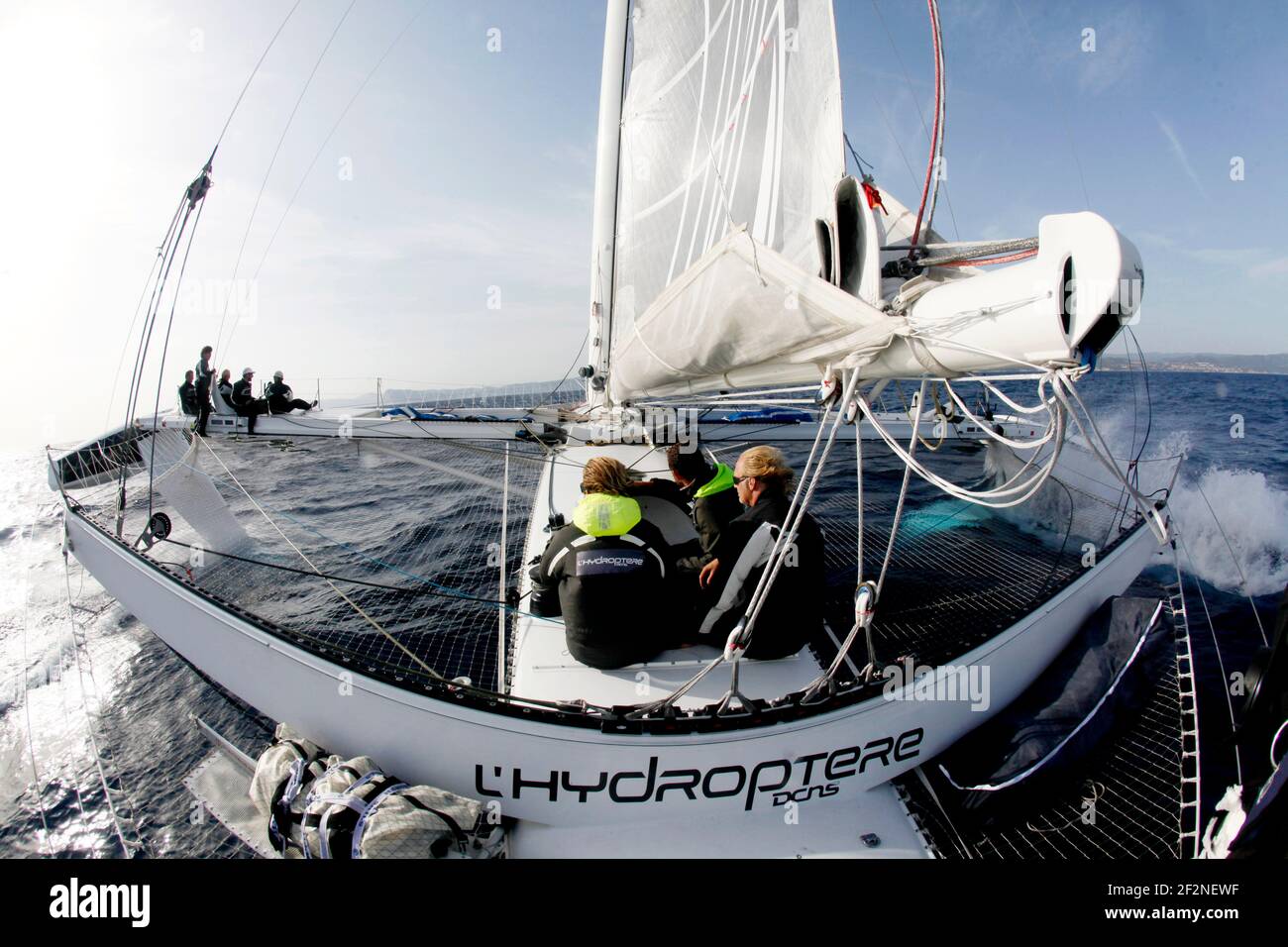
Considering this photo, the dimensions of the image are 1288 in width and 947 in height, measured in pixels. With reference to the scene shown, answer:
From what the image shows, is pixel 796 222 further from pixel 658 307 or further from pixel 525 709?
pixel 525 709

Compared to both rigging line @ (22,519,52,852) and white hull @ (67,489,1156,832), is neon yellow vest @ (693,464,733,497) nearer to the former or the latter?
white hull @ (67,489,1156,832)

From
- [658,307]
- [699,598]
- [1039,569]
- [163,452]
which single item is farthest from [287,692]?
[163,452]

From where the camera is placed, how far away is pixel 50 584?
674 cm

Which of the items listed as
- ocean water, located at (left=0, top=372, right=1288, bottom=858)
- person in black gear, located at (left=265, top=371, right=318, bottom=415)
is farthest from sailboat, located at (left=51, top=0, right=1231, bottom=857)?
person in black gear, located at (left=265, top=371, right=318, bottom=415)

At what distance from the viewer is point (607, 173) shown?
5852 mm

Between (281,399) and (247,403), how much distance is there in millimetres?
870

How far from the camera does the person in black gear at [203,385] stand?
8148mm

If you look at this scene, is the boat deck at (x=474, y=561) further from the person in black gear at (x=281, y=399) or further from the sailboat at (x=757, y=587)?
the person in black gear at (x=281, y=399)

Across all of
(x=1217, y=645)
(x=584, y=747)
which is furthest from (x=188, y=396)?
(x=1217, y=645)

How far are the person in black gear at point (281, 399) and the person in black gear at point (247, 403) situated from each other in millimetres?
219
